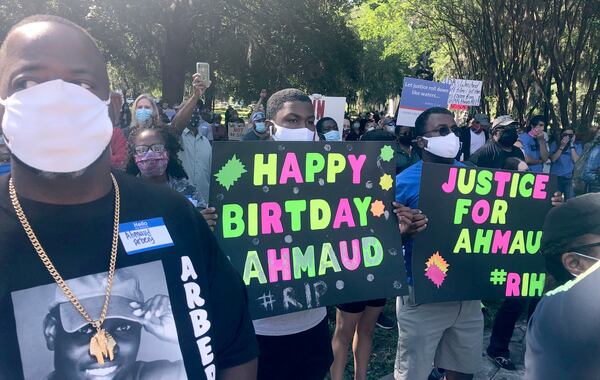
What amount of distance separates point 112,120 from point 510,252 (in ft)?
8.81

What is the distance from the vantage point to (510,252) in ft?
10.5

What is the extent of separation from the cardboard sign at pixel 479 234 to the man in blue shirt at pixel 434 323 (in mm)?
105

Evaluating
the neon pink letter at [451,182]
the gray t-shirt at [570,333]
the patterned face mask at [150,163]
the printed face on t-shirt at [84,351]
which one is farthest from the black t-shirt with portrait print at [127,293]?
the neon pink letter at [451,182]

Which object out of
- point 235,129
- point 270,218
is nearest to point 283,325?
point 270,218

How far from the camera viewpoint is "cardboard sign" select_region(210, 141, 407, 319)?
2.56 m

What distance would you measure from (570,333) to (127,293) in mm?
1196

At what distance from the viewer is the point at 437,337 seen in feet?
9.93

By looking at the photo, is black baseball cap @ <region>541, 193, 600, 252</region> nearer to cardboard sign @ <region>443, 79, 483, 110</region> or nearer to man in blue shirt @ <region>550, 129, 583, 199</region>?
man in blue shirt @ <region>550, 129, 583, 199</region>

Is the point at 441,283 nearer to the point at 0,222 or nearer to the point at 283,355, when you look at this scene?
the point at 283,355

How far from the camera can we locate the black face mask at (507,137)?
17.5 feet

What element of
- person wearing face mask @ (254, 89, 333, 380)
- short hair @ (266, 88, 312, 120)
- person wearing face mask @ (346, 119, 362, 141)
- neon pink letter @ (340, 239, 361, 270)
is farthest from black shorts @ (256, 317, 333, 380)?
person wearing face mask @ (346, 119, 362, 141)

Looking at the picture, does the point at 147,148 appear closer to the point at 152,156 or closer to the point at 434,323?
the point at 152,156

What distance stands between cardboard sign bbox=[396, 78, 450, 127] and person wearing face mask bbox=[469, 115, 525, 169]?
111 inches

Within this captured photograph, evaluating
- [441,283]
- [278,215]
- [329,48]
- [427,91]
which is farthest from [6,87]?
[329,48]
